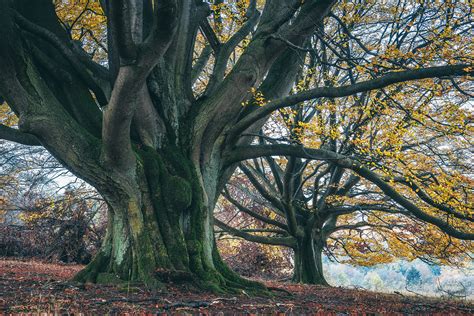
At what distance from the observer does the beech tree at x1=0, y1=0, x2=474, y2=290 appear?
5.13 m

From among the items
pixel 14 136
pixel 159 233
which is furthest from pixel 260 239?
pixel 14 136

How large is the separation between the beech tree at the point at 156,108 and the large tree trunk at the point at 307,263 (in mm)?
6425

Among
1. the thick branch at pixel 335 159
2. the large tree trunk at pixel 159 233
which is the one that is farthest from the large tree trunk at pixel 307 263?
the large tree trunk at pixel 159 233

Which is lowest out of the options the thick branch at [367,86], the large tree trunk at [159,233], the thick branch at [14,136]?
the large tree trunk at [159,233]

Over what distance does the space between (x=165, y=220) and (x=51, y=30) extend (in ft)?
12.0

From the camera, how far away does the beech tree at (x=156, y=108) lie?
5129 mm

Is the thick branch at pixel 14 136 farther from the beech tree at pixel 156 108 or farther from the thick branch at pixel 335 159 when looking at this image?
the thick branch at pixel 335 159

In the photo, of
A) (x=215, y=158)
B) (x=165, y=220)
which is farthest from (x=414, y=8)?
(x=165, y=220)

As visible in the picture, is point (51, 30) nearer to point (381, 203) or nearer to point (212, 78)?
point (212, 78)

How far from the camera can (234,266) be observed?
18.5m

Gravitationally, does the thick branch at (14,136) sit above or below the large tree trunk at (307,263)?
above

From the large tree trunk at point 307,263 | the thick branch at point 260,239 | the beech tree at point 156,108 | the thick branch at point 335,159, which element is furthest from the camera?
the thick branch at point 260,239

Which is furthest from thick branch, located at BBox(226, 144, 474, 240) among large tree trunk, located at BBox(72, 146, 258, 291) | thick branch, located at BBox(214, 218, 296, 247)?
thick branch, located at BBox(214, 218, 296, 247)

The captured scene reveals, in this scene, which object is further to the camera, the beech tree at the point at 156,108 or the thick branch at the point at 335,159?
the thick branch at the point at 335,159
